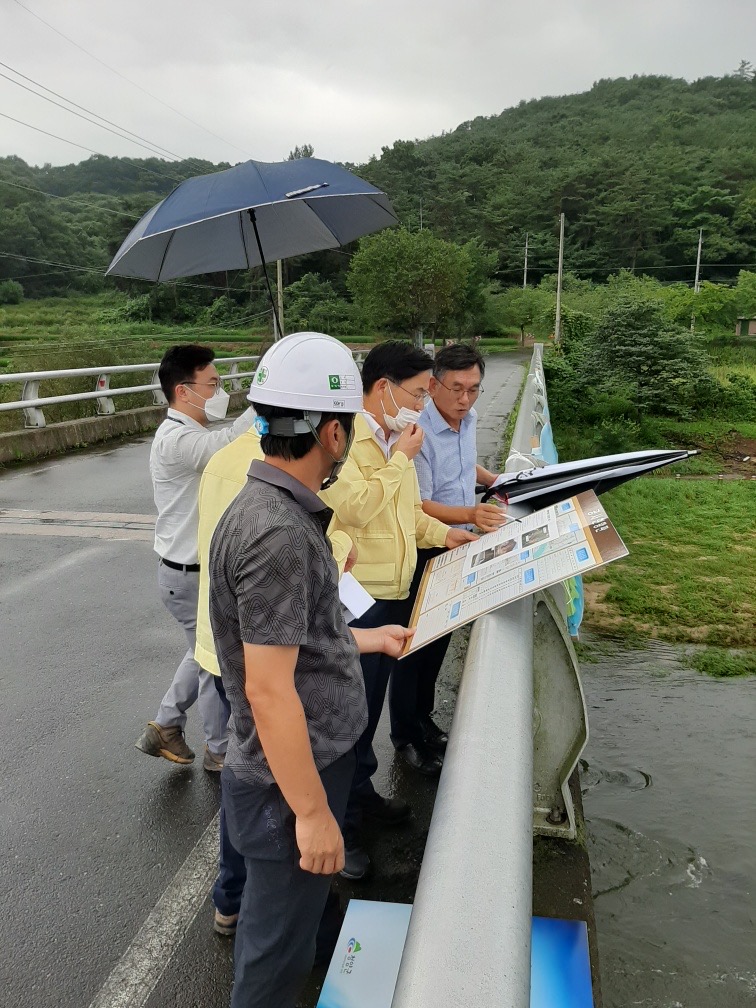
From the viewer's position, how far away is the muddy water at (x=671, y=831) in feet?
8.24

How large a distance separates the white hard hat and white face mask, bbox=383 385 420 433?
4.12 ft

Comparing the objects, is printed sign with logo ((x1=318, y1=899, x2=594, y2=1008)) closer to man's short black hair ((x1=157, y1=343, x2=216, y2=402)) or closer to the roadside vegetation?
man's short black hair ((x1=157, y1=343, x2=216, y2=402))

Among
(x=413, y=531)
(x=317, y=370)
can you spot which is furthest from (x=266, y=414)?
(x=413, y=531)

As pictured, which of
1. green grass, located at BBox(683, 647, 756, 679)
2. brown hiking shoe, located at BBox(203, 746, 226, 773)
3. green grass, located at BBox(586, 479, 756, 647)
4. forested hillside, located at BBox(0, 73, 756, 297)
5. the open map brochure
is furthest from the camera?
forested hillside, located at BBox(0, 73, 756, 297)

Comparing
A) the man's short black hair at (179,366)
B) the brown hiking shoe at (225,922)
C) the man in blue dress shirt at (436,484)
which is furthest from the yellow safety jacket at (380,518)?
the brown hiking shoe at (225,922)

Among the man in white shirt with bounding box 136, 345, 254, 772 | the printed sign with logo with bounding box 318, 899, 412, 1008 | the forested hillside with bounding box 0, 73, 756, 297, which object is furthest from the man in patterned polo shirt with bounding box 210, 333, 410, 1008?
the forested hillside with bounding box 0, 73, 756, 297

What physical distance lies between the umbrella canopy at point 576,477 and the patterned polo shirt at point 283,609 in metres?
1.26

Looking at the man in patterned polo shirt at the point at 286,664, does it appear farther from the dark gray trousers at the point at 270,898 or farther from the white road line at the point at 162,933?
the white road line at the point at 162,933

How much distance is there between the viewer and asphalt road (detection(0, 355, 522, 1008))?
7.91ft

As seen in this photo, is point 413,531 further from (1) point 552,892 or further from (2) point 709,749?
(2) point 709,749

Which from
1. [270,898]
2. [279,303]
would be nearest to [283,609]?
[270,898]

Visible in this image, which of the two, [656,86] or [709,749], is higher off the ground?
[656,86]

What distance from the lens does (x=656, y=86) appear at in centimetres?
15462

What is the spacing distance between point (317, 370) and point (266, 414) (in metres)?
0.14
